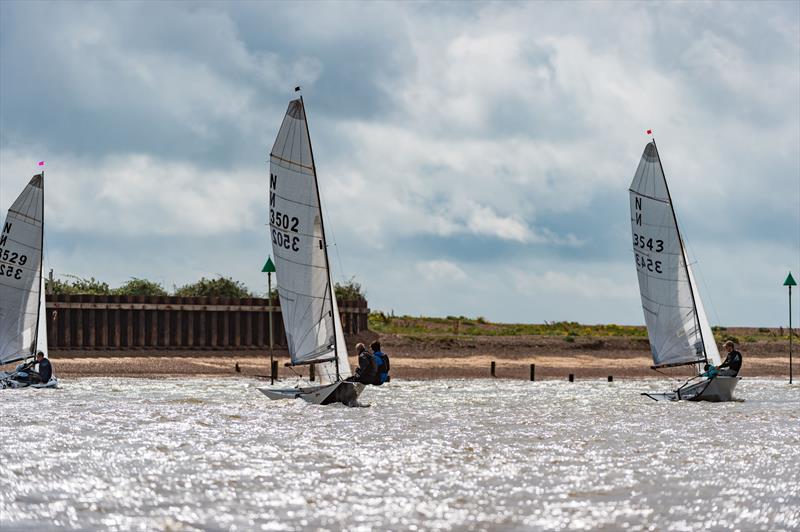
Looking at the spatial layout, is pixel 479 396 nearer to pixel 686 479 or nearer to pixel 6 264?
pixel 6 264

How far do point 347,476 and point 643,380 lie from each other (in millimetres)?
37342

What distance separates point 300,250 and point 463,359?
90.3 ft

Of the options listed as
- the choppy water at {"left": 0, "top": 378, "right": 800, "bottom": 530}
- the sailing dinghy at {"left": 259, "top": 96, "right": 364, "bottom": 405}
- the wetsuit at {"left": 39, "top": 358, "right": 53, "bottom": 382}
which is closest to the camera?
the choppy water at {"left": 0, "top": 378, "right": 800, "bottom": 530}

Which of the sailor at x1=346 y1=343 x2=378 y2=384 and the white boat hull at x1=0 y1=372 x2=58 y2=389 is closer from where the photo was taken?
the sailor at x1=346 y1=343 x2=378 y2=384

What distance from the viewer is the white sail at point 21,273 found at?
37531 mm

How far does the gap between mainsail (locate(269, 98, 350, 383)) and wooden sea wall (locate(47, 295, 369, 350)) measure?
23.5 meters

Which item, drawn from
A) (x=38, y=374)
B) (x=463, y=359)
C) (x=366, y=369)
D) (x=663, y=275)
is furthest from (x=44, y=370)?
(x=463, y=359)

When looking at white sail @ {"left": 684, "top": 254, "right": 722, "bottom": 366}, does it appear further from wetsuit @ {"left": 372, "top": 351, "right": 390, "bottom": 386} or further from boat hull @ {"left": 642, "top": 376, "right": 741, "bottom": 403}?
wetsuit @ {"left": 372, "top": 351, "right": 390, "bottom": 386}

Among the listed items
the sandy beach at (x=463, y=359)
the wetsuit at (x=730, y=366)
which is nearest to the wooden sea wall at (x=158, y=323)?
the sandy beach at (x=463, y=359)

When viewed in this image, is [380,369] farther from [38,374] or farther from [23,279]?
[23,279]

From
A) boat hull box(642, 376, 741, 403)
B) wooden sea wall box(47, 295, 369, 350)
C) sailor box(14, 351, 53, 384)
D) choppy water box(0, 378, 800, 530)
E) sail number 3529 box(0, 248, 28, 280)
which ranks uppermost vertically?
sail number 3529 box(0, 248, 28, 280)

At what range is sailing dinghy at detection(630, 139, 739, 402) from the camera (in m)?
34.3

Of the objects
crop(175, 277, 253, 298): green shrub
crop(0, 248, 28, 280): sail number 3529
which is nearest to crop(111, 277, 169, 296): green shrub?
crop(175, 277, 253, 298): green shrub

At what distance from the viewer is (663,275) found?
35.2 m
